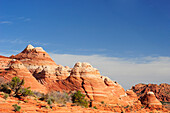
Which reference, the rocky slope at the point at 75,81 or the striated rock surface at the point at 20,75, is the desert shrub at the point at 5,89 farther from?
the rocky slope at the point at 75,81

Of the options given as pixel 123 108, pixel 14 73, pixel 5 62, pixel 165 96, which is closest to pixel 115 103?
pixel 123 108

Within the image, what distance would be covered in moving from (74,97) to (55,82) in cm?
1003

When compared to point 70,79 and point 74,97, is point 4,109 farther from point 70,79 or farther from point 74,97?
point 70,79

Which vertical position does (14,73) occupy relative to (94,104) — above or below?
above

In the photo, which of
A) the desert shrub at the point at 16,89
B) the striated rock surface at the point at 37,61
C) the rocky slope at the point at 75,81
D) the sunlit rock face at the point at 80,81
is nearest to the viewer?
the desert shrub at the point at 16,89

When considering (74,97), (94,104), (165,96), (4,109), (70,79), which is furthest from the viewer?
(165,96)

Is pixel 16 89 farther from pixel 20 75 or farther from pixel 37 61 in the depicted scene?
pixel 37 61

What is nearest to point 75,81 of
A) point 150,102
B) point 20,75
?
point 20,75

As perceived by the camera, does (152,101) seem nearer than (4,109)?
No

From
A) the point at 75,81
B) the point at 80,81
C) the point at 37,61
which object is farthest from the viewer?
the point at 37,61

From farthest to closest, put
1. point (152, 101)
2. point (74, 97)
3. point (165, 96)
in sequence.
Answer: point (165, 96) < point (152, 101) < point (74, 97)

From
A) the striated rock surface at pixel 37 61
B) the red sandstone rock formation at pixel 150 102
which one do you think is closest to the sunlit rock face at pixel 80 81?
the striated rock surface at pixel 37 61

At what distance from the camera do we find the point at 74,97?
1344 inches

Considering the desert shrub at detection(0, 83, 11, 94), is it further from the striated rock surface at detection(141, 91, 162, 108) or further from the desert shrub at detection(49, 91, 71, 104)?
the striated rock surface at detection(141, 91, 162, 108)
